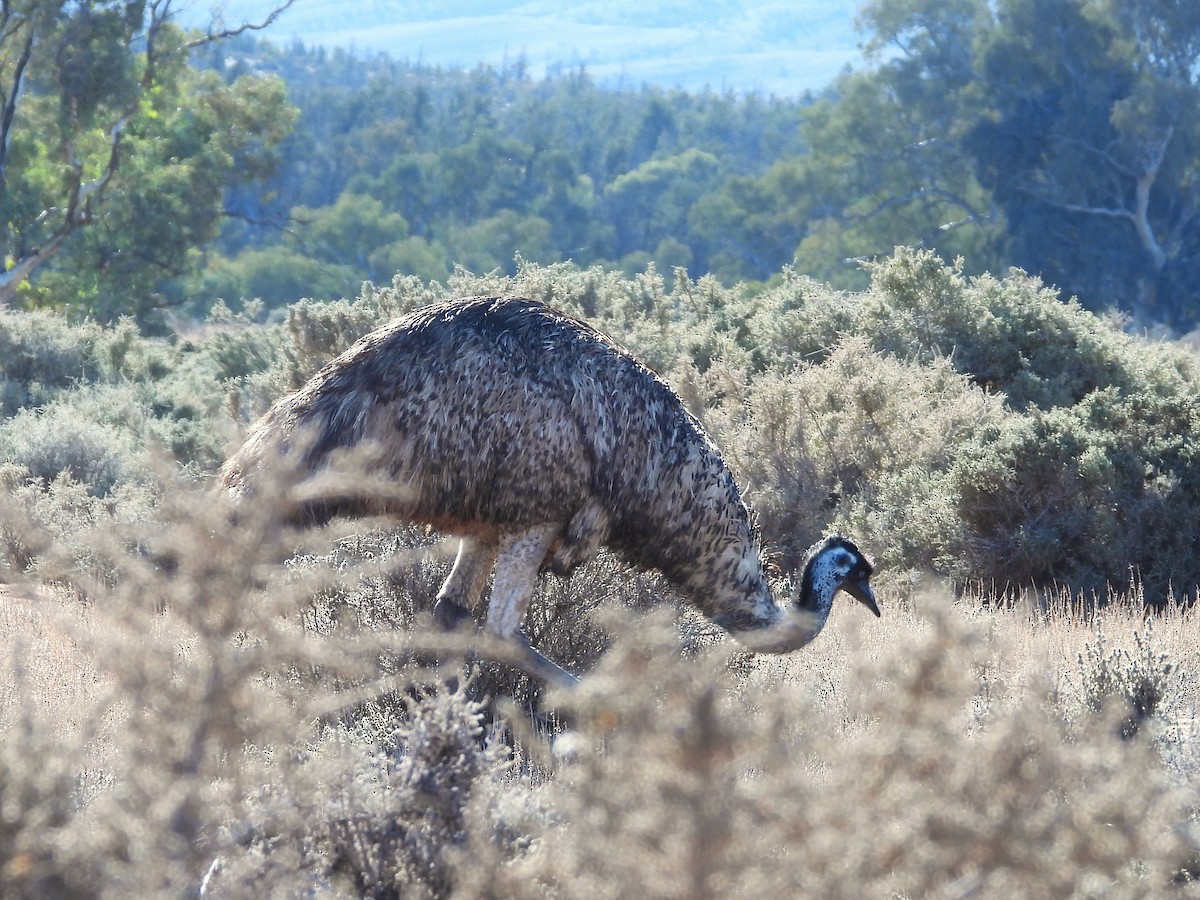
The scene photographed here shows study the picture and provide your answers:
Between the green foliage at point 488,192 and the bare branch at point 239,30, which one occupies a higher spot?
the bare branch at point 239,30

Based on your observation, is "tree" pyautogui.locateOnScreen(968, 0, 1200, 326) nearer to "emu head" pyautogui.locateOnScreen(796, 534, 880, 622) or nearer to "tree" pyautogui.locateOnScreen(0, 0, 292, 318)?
"tree" pyautogui.locateOnScreen(0, 0, 292, 318)

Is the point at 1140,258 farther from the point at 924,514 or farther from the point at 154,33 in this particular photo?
the point at 924,514

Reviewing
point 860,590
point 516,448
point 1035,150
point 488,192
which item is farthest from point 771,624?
point 488,192

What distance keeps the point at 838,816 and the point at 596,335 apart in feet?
10.8

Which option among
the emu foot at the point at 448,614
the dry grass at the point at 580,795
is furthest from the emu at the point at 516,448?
the dry grass at the point at 580,795

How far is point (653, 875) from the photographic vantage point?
240cm

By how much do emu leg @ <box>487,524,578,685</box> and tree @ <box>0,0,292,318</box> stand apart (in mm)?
20230

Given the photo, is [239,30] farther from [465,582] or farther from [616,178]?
[616,178]

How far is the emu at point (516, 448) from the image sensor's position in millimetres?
5223

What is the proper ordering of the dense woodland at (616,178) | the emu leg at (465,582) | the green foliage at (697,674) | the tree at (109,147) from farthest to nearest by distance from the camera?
the dense woodland at (616,178) → the tree at (109,147) → the emu leg at (465,582) → the green foliage at (697,674)

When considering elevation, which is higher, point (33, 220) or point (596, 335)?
point (596, 335)

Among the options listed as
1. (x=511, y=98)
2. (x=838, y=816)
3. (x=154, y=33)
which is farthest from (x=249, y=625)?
(x=511, y=98)

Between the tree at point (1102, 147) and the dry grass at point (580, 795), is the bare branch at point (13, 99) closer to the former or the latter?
the tree at point (1102, 147)

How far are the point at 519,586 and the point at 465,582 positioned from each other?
602 millimetres
